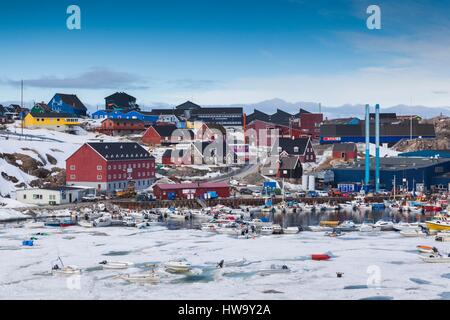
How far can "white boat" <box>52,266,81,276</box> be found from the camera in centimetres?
2481

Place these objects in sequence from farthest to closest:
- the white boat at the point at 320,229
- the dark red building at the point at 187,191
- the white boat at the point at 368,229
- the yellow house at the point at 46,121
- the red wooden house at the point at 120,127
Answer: the red wooden house at the point at 120,127 → the yellow house at the point at 46,121 → the dark red building at the point at 187,191 → the white boat at the point at 320,229 → the white boat at the point at 368,229

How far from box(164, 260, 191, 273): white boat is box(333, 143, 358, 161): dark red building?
47077mm

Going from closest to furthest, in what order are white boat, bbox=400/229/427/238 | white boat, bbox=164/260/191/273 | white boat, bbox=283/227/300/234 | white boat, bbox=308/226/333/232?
white boat, bbox=164/260/191/273, white boat, bbox=400/229/427/238, white boat, bbox=283/227/300/234, white boat, bbox=308/226/333/232

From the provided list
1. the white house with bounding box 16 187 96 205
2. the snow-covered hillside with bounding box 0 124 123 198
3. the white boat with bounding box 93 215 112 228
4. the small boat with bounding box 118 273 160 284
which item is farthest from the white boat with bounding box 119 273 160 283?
the snow-covered hillside with bounding box 0 124 123 198

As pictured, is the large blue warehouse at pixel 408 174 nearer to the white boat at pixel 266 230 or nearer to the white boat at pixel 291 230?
the white boat at pixel 291 230

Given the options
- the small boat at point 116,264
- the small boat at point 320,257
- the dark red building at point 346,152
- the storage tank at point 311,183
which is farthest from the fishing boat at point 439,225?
the dark red building at point 346,152

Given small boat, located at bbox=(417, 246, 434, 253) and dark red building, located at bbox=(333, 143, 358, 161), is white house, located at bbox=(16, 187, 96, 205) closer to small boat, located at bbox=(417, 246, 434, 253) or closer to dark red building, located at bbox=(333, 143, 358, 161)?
small boat, located at bbox=(417, 246, 434, 253)

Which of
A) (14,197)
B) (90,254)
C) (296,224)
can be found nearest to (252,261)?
(90,254)

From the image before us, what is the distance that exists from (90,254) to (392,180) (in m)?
34.8

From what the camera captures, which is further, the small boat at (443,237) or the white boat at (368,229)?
the white boat at (368,229)

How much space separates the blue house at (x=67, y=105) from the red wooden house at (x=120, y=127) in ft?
38.6

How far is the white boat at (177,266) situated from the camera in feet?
83.1

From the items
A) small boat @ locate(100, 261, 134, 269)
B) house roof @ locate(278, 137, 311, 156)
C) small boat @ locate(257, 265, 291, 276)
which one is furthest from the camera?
house roof @ locate(278, 137, 311, 156)

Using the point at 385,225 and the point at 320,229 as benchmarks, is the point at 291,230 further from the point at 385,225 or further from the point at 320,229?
the point at 385,225
